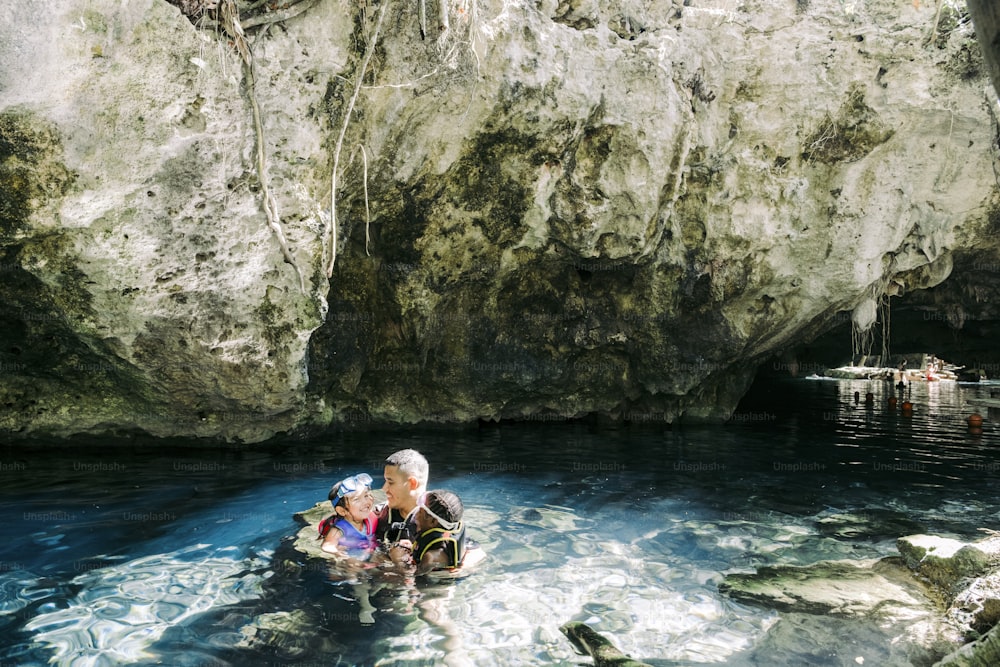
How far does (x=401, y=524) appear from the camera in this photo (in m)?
5.11

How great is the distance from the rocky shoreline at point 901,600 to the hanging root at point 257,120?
19.5 ft

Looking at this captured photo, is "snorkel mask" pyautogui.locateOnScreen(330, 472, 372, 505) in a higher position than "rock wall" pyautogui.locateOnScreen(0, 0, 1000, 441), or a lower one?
lower

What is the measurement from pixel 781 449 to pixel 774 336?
8.40 feet

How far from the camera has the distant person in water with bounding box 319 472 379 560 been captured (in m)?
5.27

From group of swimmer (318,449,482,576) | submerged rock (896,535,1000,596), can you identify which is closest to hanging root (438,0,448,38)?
group of swimmer (318,449,482,576)

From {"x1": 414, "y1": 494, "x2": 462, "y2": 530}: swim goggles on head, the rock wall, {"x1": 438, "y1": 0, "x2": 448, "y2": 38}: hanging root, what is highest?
{"x1": 438, "y1": 0, "x2": 448, "y2": 38}: hanging root

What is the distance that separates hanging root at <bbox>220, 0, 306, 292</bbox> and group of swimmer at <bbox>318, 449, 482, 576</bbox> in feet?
11.6

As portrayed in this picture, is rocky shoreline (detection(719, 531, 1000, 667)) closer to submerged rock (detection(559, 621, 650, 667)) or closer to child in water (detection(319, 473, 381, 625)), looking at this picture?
submerged rock (detection(559, 621, 650, 667))

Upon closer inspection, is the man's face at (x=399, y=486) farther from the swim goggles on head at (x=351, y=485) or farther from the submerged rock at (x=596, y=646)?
the submerged rock at (x=596, y=646)

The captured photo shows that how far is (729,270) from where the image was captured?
38.7 ft

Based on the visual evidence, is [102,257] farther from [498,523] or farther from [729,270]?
[729,270]

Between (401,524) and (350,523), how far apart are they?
50cm

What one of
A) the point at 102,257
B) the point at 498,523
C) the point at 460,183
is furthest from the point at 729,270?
the point at 102,257

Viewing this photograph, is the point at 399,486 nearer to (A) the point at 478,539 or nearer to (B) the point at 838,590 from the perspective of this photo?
(A) the point at 478,539
